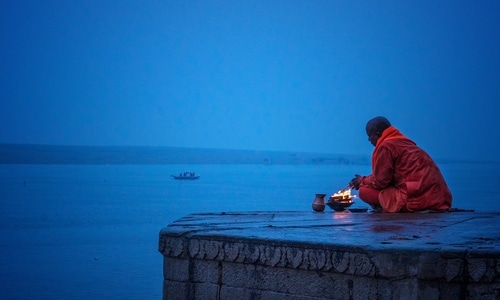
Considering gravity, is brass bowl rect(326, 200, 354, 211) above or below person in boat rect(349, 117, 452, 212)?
below

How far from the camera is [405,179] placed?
25.7ft

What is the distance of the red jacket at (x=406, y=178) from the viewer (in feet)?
25.5

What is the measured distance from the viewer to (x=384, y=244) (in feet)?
15.4

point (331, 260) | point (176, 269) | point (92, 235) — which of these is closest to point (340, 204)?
point (176, 269)

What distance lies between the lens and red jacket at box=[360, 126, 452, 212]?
7762 mm

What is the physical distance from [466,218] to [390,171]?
101cm

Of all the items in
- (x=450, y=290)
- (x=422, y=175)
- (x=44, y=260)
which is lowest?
(x=44, y=260)

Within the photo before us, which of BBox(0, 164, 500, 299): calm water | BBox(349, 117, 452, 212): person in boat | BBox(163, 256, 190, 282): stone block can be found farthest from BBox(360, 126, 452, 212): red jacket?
BBox(0, 164, 500, 299): calm water

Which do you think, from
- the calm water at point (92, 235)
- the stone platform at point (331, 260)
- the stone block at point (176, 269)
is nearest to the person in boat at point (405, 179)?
the stone platform at point (331, 260)

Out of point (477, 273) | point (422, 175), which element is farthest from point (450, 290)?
point (422, 175)

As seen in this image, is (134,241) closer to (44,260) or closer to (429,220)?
(44,260)

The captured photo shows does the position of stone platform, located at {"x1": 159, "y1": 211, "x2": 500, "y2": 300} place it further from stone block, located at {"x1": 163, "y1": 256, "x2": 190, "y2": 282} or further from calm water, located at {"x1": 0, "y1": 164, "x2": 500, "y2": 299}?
calm water, located at {"x1": 0, "y1": 164, "x2": 500, "y2": 299}

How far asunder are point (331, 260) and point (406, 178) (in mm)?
3270

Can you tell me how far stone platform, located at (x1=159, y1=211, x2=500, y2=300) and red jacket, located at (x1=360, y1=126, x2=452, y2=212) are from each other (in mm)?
1267
